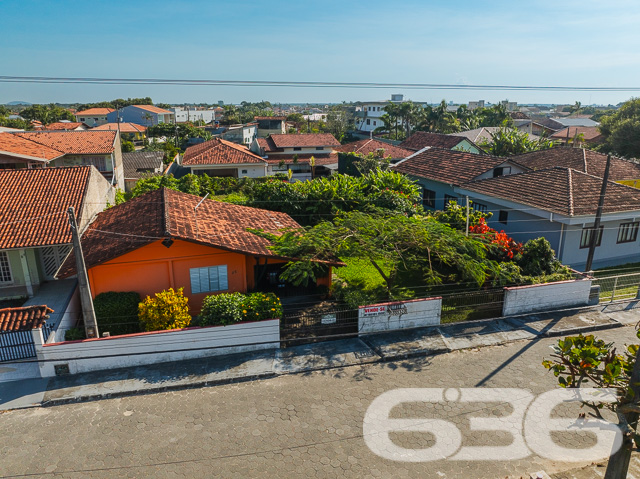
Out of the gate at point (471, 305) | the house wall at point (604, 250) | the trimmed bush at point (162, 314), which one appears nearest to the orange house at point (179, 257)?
the trimmed bush at point (162, 314)

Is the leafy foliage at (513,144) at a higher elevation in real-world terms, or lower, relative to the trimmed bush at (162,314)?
higher

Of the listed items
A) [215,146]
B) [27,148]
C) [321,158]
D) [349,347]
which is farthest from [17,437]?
[321,158]

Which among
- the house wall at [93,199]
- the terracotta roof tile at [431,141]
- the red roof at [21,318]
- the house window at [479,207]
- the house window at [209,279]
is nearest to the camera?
the red roof at [21,318]

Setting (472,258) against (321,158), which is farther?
(321,158)

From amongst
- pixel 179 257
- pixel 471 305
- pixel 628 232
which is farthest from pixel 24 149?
pixel 628 232

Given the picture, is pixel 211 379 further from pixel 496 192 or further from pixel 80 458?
pixel 496 192

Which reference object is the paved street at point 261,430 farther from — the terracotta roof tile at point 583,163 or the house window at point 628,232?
the terracotta roof tile at point 583,163
